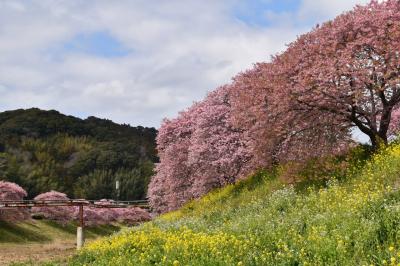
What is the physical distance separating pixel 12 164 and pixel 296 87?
78.6 meters

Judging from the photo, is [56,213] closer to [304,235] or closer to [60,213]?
[60,213]

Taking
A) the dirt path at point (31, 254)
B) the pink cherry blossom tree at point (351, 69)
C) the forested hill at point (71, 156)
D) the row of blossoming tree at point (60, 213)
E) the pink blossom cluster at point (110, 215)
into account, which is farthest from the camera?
the forested hill at point (71, 156)

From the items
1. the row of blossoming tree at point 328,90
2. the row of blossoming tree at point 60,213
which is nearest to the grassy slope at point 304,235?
the row of blossoming tree at point 328,90

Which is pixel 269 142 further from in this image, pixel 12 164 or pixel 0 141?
pixel 0 141

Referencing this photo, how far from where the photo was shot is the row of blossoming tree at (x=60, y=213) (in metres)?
59.4

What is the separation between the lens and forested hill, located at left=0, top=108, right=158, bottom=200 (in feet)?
311

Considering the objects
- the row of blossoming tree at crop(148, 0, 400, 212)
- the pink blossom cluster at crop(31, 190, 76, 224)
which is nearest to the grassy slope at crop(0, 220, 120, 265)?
the pink blossom cluster at crop(31, 190, 76, 224)

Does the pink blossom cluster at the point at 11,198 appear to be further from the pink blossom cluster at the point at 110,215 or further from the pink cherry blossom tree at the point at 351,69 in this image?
the pink cherry blossom tree at the point at 351,69

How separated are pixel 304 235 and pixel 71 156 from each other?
124345 millimetres

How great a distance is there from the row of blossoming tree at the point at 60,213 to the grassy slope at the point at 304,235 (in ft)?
147

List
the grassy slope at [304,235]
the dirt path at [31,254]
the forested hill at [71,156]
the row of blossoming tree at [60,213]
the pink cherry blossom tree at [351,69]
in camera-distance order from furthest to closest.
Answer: the forested hill at [71,156] → the row of blossoming tree at [60,213] → the dirt path at [31,254] → the pink cherry blossom tree at [351,69] → the grassy slope at [304,235]

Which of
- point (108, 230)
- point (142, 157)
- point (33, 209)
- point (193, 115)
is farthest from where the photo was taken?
point (142, 157)

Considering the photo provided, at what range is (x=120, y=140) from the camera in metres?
154

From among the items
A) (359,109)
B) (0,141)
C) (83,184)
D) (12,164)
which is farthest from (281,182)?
(0,141)
